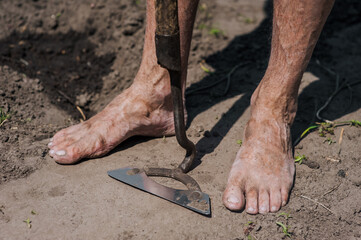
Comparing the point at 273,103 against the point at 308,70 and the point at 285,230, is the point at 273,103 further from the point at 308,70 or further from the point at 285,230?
the point at 308,70

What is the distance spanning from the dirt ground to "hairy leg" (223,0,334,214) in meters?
0.09

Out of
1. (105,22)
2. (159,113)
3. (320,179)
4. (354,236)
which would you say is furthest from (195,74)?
(354,236)

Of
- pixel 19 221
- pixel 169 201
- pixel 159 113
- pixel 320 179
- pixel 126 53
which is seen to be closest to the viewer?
pixel 19 221

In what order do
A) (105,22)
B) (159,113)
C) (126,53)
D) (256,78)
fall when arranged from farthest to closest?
1. (105,22)
2. (126,53)
3. (256,78)
4. (159,113)

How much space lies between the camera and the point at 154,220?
1756 mm

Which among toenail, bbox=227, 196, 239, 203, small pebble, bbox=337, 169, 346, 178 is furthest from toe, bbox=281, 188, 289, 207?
small pebble, bbox=337, 169, 346, 178

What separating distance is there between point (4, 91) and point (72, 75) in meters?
0.57

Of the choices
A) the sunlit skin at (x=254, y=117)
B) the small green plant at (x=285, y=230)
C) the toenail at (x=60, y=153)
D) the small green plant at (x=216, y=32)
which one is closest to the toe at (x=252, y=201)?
the sunlit skin at (x=254, y=117)

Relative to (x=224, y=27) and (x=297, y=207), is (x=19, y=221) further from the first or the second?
(x=224, y=27)

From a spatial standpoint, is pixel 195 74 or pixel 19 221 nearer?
pixel 19 221

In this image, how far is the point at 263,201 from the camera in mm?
1816

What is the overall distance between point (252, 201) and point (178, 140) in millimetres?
456

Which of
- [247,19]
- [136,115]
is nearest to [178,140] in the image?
[136,115]

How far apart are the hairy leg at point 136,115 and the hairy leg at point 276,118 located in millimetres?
472
